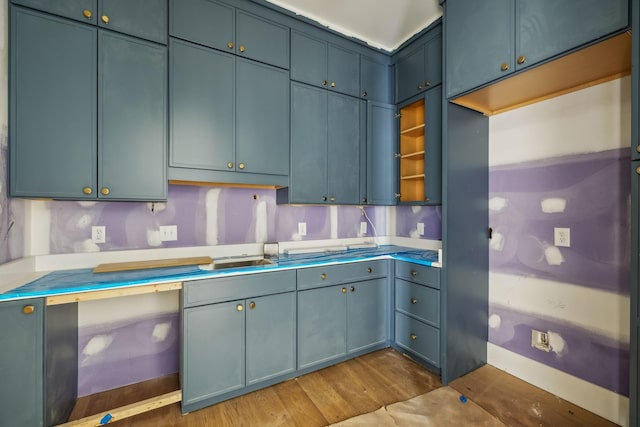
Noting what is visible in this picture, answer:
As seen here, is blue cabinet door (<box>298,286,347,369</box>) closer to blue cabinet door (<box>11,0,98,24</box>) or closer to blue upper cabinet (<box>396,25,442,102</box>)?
blue upper cabinet (<box>396,25,442,102</box>)

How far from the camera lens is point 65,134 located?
1.59m

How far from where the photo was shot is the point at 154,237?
82.2 inches

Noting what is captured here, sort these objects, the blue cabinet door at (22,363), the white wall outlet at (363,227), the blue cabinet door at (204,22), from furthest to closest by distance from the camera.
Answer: the white wall outlet at (363,227) < the blue cabinet door at (204,22) < the blue cabinet door at (22,363)

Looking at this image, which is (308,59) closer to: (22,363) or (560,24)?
(560,24)

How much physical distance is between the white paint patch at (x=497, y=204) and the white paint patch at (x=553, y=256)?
0.43 metres

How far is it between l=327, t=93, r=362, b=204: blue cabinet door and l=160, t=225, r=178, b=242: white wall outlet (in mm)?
1300

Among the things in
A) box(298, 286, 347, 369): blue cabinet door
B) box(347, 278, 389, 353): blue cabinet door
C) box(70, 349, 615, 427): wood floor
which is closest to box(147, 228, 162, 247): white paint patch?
box(70, 349, 615, 427): wood floor

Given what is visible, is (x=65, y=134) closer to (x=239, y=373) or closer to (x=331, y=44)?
(x=239, y=373)

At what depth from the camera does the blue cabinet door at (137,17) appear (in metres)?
1.67

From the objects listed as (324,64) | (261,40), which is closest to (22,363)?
(261,40)

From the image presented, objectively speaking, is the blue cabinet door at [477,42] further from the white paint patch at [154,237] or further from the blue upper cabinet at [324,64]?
the white paint patch at [154,237]

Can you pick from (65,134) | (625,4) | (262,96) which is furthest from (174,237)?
(625,4)

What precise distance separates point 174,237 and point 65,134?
36.1 inches

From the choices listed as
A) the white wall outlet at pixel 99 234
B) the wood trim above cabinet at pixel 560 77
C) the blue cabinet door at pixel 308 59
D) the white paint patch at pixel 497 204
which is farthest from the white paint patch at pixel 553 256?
the white wall outlet at pixel 99 234
